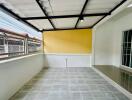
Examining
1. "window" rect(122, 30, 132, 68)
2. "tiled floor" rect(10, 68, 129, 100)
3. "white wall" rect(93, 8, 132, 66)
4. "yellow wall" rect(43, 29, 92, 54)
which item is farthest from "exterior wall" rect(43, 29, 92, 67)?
"tiled floor" rect(10, 68, 129, 100)

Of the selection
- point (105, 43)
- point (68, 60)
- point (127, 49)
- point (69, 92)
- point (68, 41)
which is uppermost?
point (68, 41)

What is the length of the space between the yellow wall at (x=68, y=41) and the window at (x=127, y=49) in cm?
182

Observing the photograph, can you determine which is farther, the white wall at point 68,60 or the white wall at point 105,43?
the white wall at point 68,60

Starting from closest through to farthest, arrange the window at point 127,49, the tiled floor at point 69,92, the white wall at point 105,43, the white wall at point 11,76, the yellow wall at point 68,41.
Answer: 1. the white wall at point 11,76
2. the tiled floor at point 69,92
3. the window at point 127,49
4. the white wall at point 105,43
5. the yellow wall at point 68,41

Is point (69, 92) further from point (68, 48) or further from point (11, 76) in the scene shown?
point (68, 48)

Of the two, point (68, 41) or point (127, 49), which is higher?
point (68, 41)

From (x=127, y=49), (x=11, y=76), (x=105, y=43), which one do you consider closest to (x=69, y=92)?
(x=11, y=76)

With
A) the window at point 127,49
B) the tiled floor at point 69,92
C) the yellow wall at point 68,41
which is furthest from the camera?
the yellow wall at point 68,41

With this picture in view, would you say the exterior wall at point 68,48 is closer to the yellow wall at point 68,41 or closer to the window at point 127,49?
the yellow wall at point 68,41

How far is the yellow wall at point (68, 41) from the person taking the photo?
6688 millimetres

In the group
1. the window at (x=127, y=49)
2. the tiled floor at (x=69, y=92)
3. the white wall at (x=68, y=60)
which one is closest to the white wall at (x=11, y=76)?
the tiled floor at (x=69, y=92)

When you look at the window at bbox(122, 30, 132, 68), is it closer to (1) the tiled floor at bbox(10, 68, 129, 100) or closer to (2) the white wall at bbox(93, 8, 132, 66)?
(2) the white wall at bbox(93, 8, 132, 66)

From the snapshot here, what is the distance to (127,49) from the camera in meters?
5.17

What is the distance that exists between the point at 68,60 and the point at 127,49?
3.06 m
